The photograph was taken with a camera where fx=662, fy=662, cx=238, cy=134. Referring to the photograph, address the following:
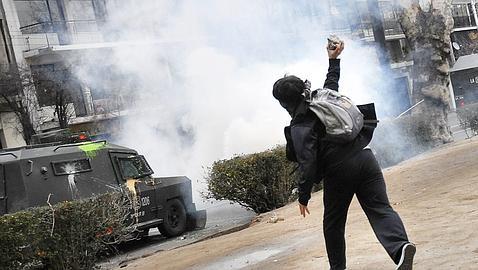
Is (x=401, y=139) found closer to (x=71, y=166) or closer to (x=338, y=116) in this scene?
(x=71, y=166)

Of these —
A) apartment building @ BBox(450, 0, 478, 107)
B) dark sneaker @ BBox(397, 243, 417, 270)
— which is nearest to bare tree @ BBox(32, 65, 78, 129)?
apartment building @ BBox(450, 0, 478, 107)

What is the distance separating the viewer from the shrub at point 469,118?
16.5 metres

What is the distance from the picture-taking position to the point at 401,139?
14898 millimetres

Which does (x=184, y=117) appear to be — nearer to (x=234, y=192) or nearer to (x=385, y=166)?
(x=385, y=166)

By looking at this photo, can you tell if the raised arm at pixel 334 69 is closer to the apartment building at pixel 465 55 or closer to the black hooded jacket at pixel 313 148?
the black hooded jacket at pixel 313 148

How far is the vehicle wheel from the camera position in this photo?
11114 millimetres

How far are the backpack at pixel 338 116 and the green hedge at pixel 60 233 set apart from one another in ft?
11.3

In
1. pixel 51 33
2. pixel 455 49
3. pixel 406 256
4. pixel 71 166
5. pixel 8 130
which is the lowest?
pixel 406 256

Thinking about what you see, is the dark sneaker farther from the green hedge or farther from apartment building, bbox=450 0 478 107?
apartment building, bbox=450 0 478 107

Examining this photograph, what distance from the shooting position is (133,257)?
30.3 feet

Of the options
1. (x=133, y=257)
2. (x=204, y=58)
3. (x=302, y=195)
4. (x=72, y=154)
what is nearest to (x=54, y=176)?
(x=72, y=154)

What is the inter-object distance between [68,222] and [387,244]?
3.83 meters

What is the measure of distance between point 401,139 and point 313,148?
11.2 m

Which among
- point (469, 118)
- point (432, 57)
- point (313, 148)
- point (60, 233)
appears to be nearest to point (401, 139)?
point (432, 57)
